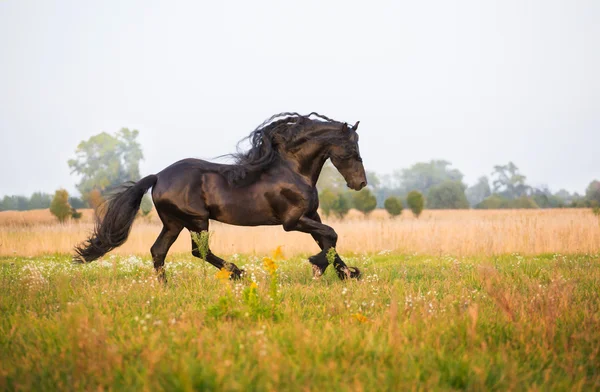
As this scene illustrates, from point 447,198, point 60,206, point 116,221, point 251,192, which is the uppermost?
point 447,198

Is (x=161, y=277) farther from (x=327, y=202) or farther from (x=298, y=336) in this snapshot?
(x=327, y=202)

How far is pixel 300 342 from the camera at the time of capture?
3637mm

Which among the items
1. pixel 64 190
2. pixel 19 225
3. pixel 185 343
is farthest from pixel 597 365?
pixel 64 190

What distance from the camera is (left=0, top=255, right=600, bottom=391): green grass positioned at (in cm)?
310

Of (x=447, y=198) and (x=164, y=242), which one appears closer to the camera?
(x=164, y=242)

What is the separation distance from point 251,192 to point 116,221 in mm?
2006

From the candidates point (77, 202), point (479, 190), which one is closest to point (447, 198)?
point (77, 202)

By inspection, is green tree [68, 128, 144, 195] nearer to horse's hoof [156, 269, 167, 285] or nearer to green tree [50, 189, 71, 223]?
green tree [50, 189, 71, 223]

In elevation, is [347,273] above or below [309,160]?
below

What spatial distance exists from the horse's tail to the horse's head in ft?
8.99

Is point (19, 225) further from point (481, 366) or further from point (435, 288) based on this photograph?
point (481, 366)

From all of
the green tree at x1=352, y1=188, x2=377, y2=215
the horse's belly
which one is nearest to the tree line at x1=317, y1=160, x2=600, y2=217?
the green tree at x1=352, y1=188, x2=377, y2=215

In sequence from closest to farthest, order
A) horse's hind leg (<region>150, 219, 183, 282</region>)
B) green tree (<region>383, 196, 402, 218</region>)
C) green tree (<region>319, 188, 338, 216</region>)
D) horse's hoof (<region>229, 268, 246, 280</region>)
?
1. horse's hoof (<region>229, 268, 246, 280</region>)
2. horse's hind leg (<region>150, 219, 183, 282</region>)
3. green tree (<region>319, 188, 338, 216</region>)
4. green tree (<region>383, 196, 402, 218</region>)

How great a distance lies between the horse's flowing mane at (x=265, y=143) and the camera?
7254 mm
